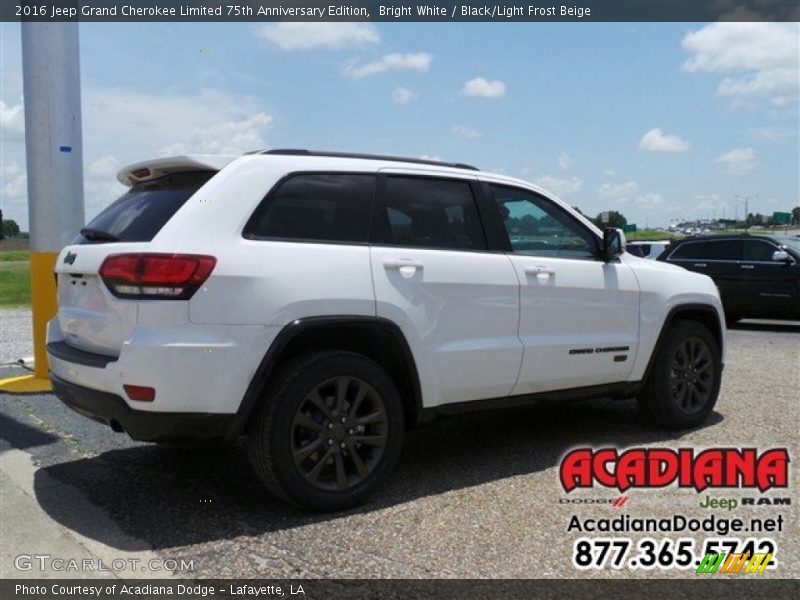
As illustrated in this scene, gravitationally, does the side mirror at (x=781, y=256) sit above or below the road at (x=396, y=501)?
above

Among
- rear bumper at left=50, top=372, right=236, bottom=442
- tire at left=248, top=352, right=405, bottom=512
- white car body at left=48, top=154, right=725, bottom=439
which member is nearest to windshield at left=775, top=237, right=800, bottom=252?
white car body at left=48, top=154, right=725, bottom=439

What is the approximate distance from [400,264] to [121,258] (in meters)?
1.42

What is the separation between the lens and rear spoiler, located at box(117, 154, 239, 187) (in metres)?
3.91

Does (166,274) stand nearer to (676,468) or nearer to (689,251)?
(676,468)

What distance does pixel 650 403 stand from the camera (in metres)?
5.45

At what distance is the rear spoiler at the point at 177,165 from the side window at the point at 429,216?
0.90 metres

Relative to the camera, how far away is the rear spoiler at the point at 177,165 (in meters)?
3.91

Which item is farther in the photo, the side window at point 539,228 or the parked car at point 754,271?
the parked car at point 754,271

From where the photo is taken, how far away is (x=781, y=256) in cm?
1300

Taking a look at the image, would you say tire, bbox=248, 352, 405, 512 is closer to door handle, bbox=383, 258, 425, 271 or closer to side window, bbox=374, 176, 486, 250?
door handle, bbox=383, 258, 425, 271

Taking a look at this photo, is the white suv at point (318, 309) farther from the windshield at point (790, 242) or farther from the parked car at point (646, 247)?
the parked car at point (646, 247)

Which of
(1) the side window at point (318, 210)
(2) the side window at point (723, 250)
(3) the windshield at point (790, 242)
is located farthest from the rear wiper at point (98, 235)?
(3) the windshield at point (790, 242)

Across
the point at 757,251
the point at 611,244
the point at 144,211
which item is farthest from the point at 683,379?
the point at 757,251

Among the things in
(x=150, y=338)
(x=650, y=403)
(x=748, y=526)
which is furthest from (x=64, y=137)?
(x=748, y=526)
